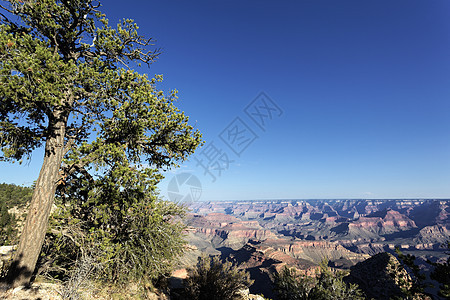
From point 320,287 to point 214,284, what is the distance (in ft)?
18.4

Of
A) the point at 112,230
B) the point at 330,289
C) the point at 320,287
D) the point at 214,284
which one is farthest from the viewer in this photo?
the point at 214,284

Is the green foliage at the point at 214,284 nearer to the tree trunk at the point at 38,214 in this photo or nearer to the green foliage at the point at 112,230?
the green foliage at the point at 112,230

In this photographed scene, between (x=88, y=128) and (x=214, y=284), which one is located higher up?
(x=88, y=128)

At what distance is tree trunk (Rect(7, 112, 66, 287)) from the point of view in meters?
6.73

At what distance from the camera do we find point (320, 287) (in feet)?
A: 30.8

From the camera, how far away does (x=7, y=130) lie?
271 inches

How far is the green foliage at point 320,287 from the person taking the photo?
9156 mm

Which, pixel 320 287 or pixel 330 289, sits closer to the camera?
pixel 320 287

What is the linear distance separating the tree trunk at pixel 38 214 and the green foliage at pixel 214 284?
754cm

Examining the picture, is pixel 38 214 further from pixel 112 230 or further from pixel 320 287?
pixel 320 287

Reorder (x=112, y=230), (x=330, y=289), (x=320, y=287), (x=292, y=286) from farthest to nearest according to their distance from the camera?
1. (x=292, y=286)
2. (x=330, y=289)
3. (x=320, y=287)
4. (x=112, y=230)

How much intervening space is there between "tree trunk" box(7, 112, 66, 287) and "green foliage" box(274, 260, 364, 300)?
1108 centimetres

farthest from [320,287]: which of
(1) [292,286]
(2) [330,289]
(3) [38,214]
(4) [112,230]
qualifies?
(3) [38,214]

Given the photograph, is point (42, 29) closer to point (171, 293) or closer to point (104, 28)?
point (104, 28)
